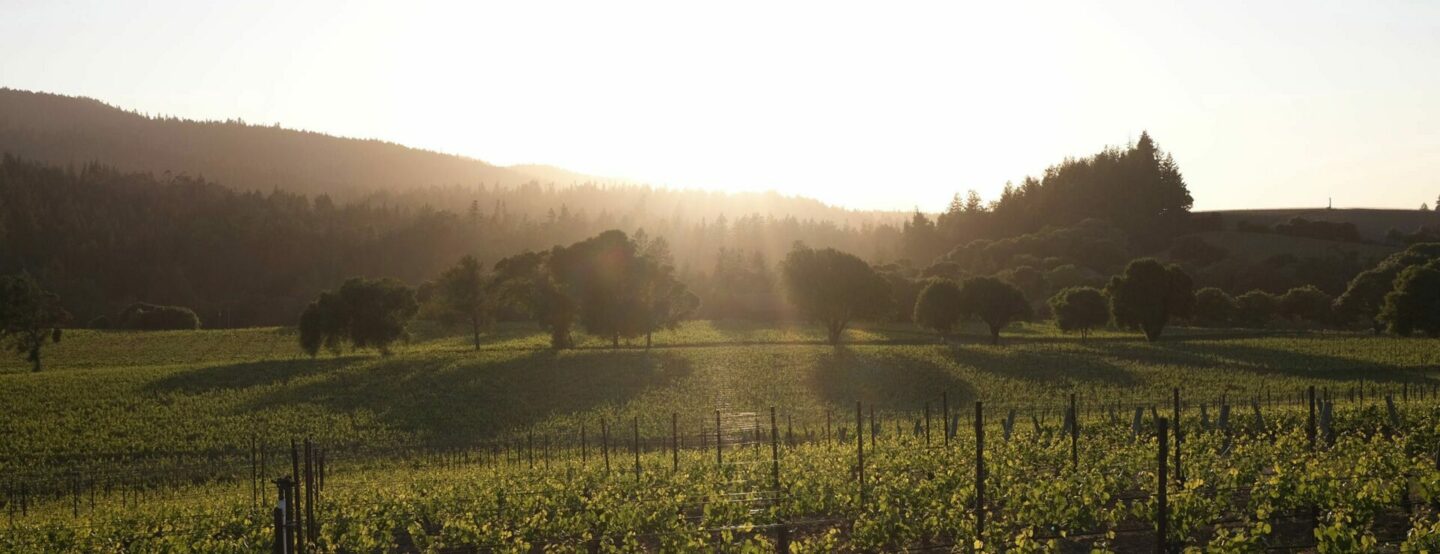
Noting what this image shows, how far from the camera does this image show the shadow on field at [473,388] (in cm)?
5972

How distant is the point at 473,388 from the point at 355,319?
2061 centimetres

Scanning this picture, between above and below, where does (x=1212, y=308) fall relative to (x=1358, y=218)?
below

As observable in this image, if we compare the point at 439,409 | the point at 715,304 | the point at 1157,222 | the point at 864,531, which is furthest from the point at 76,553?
the point at 1157,222

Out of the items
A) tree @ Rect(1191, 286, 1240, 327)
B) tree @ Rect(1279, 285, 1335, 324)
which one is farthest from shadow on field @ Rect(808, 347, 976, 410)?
tree @ Rect(1279, 285, 1335, 324)

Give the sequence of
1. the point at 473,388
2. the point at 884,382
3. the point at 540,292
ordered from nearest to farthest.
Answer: the point at 473,388 < the point at 884,382 < the point at 540,292

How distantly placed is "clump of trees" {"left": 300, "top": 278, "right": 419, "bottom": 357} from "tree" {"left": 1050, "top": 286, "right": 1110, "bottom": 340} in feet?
176

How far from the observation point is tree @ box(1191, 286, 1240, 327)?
10206 cm

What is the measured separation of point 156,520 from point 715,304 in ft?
363

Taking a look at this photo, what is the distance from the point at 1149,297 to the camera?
8794 centimetres

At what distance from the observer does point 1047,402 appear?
192ft

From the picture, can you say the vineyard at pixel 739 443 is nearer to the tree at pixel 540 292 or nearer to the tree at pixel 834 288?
the tree at pixel 540 292

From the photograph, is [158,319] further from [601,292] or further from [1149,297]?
→ [1149,297]

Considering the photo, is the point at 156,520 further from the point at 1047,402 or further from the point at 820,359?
the point at 820,359

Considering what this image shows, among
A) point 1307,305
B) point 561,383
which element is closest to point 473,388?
point 561,383
